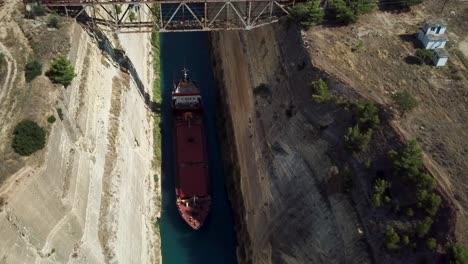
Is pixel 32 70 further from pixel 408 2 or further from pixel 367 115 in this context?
pixel 408 2

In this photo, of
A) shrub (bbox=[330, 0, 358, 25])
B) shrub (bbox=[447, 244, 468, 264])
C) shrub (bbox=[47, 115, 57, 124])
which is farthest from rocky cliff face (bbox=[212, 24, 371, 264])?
shrub (bbox=[47, 115, 57, 124])

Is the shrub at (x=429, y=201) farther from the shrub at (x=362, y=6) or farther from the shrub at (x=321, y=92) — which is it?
the shrub at (x=362, y=6)

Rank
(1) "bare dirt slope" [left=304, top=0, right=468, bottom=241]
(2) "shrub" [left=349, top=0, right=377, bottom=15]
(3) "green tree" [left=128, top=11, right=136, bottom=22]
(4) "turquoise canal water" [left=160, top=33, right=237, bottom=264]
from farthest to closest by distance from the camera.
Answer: (3) "green tree" [left=128, top=11, right=136, bottom=22] → (4) "turquoise canal water" [left=160, top=33, right=237, bottom=264] → (2) "shrub" [left=349, top=0, right=377, bottom=15] → (1) "bare dirt slope" [left=304, top=0, right=468, bottom=241]

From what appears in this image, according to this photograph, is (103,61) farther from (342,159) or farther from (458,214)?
(458,214)

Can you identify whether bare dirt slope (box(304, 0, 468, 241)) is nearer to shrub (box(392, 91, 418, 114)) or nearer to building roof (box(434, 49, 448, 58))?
shrub (box(392, 91, 418, 114))

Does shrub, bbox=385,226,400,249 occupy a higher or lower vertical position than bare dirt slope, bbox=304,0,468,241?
lower

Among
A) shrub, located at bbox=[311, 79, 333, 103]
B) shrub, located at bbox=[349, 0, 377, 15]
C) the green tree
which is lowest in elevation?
shrub, located at bbox=[311, 79, 333, 103]

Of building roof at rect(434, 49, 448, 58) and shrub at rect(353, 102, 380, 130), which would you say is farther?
building roof at rect(434, 49, 448, 58)
